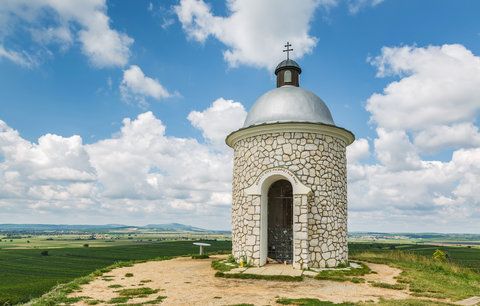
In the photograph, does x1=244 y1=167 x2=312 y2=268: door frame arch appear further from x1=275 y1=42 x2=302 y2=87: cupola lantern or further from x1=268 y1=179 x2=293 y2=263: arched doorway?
x1=275 y1=42 x2=302 y2=87: cupola lantern

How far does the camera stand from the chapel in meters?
13.0

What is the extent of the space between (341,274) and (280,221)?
151 inches

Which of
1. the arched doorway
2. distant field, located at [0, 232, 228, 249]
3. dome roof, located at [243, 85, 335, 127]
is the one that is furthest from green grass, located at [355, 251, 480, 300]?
distant field, located at [0, 232, 228, 249]

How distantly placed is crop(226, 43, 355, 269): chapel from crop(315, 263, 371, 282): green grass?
84cm

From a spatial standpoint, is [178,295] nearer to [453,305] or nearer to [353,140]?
[453,305]

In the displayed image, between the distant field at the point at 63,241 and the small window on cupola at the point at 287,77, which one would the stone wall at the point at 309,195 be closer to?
the small window on cupola at the point at 287,77

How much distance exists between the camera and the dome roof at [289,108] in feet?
45.5

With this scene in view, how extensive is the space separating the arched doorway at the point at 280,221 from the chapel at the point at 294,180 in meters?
0.04

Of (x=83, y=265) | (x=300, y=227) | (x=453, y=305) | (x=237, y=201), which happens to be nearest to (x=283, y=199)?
(x=237, y=201)

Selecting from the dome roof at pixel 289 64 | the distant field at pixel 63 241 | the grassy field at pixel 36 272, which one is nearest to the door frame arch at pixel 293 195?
the dome roof at pixel 289 64

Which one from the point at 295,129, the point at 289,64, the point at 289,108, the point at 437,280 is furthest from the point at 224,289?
the point at 289,64

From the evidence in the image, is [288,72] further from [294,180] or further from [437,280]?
[437,280]

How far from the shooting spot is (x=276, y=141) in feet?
44.7

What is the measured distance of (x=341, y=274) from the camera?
38.4ft
